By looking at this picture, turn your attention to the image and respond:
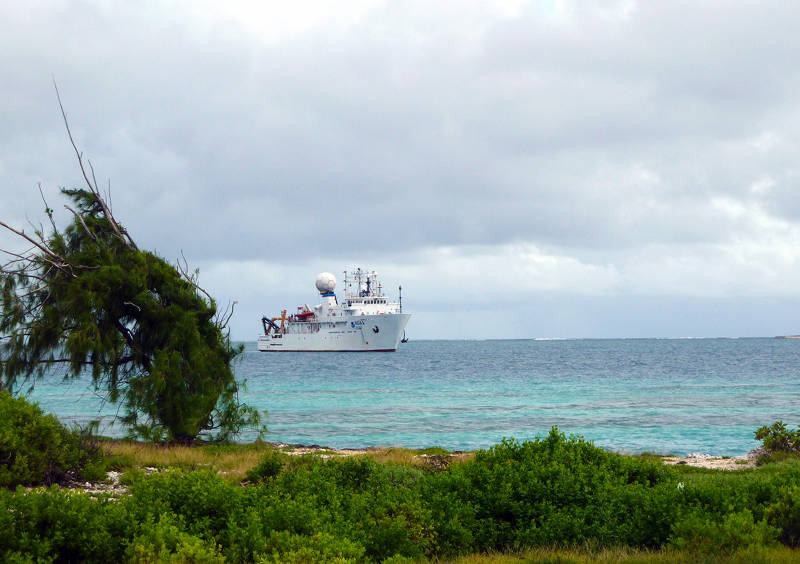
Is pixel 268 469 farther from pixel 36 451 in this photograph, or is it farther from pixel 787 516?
pixel 787 516

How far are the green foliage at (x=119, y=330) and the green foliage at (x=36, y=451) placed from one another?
411 cm

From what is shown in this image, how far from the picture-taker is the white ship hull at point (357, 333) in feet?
357

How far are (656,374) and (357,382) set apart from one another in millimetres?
30205

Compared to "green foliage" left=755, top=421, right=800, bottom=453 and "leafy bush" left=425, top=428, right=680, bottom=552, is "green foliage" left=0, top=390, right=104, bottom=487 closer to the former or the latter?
"leafy bush" left=425, top=428, right=680, bottom=552

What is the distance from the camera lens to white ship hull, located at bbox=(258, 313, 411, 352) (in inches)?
4286

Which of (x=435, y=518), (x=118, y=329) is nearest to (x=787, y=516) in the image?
(x=435, y=518)

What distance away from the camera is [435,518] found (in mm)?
7809

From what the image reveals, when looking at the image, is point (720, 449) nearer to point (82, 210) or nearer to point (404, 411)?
point (404, 411)

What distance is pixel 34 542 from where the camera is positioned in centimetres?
595

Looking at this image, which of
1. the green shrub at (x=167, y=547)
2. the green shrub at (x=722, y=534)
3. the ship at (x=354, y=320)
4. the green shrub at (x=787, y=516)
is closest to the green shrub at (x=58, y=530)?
the green shrub at (x=167, y=547)

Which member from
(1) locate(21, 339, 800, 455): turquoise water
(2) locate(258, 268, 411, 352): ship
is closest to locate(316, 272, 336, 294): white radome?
(2) locate(258, 268, 411, 352): ship

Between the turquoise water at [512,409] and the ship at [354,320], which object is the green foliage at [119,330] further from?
the ship at [354,320]

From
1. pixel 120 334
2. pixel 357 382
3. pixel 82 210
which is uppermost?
pixel 82 210

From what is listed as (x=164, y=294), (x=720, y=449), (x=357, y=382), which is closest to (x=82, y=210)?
(x=164, y=294)
